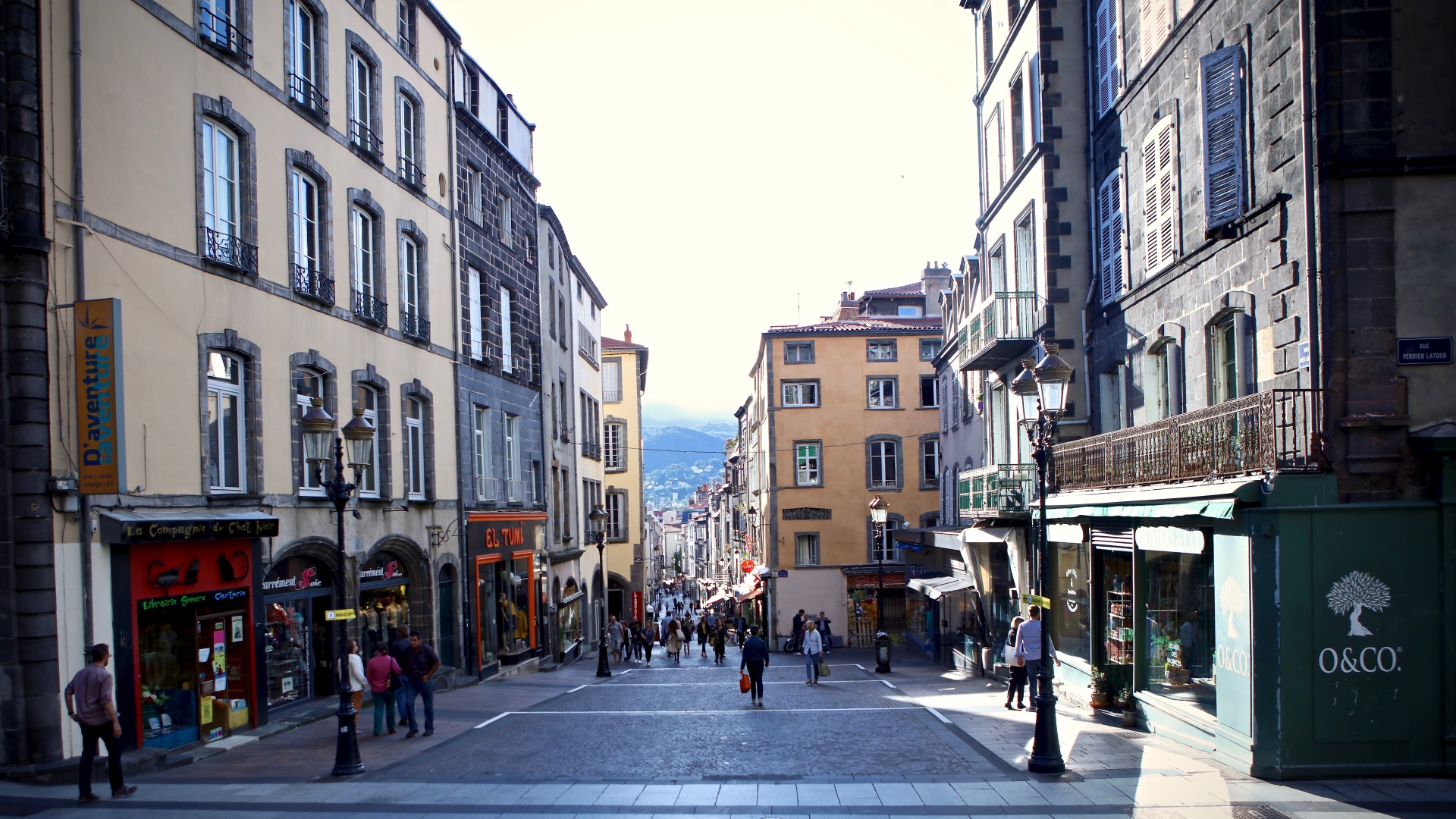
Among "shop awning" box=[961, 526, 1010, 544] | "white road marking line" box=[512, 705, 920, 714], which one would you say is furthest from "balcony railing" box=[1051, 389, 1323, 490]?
"shop awning" box=[961, 526, 1010, 544]

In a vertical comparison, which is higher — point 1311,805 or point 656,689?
point 1311,805

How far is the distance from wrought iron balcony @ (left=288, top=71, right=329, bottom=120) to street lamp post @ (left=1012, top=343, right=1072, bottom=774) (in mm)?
13270

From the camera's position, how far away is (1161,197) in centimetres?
1672

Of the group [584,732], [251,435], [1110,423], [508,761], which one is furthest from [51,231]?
[1110,423]

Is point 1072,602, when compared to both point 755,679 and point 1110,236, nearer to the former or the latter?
point 755,679

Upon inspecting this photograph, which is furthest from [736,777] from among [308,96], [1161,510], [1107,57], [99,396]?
[308,96]

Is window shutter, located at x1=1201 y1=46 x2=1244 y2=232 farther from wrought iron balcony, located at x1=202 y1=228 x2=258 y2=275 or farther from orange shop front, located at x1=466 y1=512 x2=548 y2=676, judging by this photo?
orange shop front, located at x1=466 y1=512 x2=548 y2=676

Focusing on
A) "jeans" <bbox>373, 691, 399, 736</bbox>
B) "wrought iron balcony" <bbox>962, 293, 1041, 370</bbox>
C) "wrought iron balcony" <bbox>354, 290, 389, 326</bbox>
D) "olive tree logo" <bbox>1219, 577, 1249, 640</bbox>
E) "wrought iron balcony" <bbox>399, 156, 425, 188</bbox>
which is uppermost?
"wrought iron balcony" <bbox>399, 156, 425, 188</bbox>

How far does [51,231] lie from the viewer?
1327 cm

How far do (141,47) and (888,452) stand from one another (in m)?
38.3

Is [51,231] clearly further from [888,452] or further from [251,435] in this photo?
[888,452]

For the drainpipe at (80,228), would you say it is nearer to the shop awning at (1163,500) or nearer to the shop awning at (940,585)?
the shop awning at (1163,500)

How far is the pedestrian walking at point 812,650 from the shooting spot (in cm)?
2508

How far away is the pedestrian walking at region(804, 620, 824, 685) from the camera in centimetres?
2508
